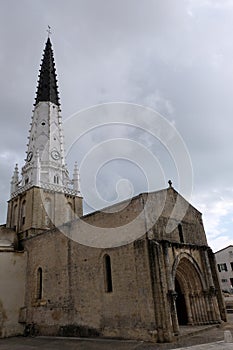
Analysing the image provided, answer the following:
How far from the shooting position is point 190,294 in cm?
1734

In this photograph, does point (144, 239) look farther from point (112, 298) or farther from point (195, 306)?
point (195, 306)

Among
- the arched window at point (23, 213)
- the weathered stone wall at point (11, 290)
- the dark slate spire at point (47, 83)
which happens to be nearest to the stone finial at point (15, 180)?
the arched window at point (23, 213)

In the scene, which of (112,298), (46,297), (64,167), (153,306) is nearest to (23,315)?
(46,297)


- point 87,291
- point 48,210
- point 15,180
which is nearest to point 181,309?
point 87,291

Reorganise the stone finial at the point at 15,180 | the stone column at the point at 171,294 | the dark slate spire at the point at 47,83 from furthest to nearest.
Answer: the dark slate spire at the point at 47,83 → the stone finial at the point at 15,180 → the stone column at the point at 171,294

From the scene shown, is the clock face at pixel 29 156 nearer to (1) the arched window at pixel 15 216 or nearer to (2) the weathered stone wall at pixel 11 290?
(1) the arched window at pixel 15 216

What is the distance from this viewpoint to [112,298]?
15.5 metres

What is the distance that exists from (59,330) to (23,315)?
4.47 metres

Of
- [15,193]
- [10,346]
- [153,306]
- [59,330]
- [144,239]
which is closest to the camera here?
[153,306]

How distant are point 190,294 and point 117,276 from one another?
5.23 metres

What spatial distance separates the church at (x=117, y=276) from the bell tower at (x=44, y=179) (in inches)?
102

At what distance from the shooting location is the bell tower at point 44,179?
2789 centimetres

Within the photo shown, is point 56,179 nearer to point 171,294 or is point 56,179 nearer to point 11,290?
point 11,290

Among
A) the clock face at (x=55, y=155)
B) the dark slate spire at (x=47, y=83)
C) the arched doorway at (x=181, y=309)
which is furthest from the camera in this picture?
the dark slate spire at (x=47, y=83)
